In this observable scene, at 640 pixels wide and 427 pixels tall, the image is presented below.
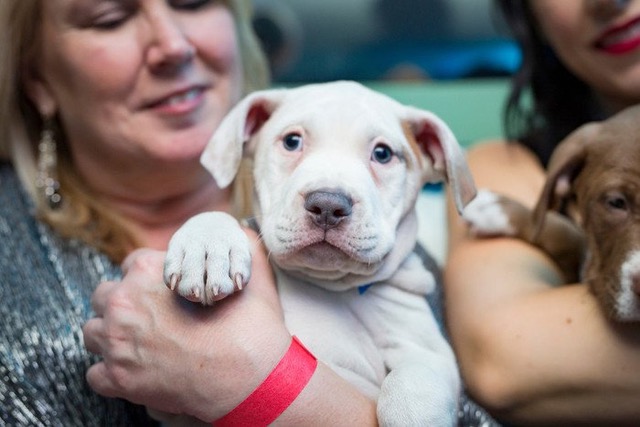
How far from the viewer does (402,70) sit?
3646mm

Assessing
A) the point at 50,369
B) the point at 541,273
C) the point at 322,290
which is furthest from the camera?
the point at 541,273

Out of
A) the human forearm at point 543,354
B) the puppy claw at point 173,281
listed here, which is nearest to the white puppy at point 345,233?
the puppy claw at point 173,281

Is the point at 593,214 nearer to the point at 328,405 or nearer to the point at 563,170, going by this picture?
the point at 563,170

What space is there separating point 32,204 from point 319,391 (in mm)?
1006

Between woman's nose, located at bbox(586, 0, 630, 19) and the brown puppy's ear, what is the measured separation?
0.90 ft

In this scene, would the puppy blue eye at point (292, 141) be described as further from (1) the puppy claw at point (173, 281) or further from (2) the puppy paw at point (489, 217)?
(2) the puppy paw at point (489, 217)

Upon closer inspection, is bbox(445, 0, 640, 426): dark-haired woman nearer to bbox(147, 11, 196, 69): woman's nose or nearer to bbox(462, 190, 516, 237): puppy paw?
bbox(462, 190, 516, 237): puppy paw

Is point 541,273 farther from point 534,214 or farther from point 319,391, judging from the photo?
point 319,391

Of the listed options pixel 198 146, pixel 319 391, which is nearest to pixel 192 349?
pixel 319 391

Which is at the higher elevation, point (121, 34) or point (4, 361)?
point (121, 34)

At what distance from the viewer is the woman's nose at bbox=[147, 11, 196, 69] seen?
1.96 meters

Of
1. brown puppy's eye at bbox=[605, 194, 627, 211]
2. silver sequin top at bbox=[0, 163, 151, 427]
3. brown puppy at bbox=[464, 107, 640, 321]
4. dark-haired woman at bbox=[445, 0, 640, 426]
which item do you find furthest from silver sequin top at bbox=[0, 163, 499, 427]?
brown puppy's eye at bbox=[605, 194, 627, 211]

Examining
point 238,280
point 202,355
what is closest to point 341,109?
point 238,280

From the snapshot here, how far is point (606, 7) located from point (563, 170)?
411 mm
